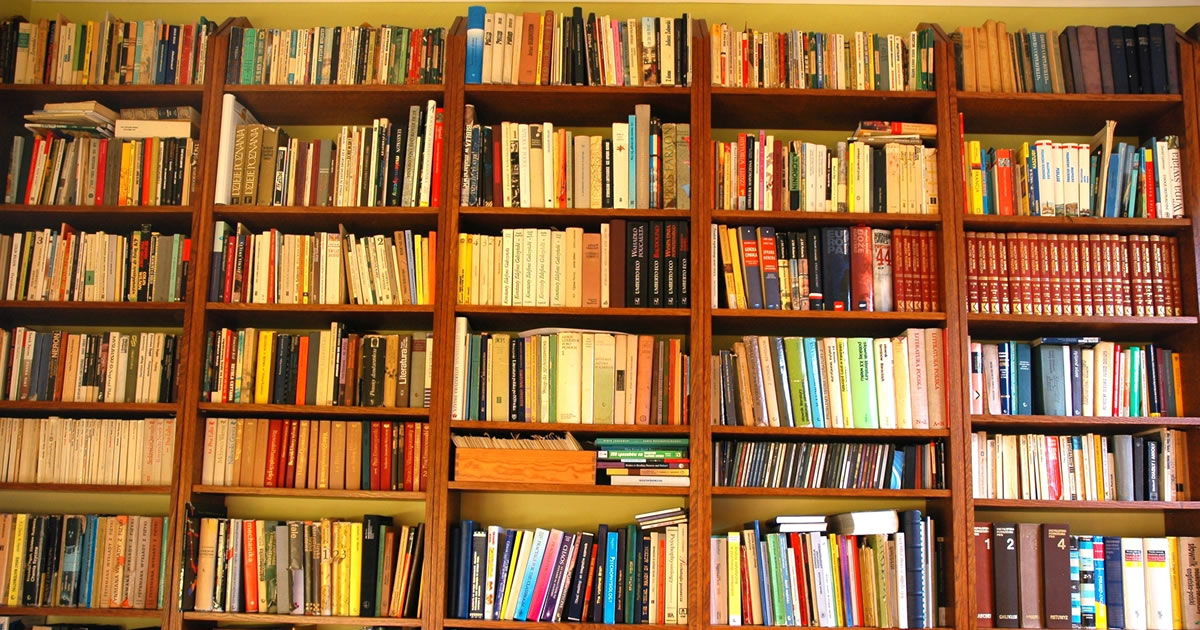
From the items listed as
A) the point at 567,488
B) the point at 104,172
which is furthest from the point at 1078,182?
the point at 104,172

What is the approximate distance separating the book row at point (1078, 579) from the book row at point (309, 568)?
5.19ft

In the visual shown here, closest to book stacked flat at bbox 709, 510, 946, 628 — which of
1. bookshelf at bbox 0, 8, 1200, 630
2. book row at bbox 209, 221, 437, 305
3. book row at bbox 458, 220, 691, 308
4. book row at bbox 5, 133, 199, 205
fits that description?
bookshelf at bbox 0, 8, 1200, 630

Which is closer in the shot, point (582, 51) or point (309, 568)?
point (309, 568)

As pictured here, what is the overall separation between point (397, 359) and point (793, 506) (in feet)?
4.09

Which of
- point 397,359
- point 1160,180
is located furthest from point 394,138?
point 1160,180

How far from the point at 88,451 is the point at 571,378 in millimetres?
1415

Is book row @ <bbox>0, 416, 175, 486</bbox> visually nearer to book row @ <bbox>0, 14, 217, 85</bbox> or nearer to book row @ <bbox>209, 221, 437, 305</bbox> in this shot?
book row @ <bbox>209, 221, 437, 305</bbox>

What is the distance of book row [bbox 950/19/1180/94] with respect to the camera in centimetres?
310

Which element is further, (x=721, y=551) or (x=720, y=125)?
(x=720, y=125)

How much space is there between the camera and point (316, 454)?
3.00 metres

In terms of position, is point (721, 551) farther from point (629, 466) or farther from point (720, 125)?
point (720, 125)

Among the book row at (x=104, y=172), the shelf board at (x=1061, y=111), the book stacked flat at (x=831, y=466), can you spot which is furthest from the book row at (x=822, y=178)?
the book row at (x=104, y=172)

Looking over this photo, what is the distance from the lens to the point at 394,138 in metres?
3.12

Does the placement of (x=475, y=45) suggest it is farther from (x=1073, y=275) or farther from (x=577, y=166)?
(x=1073, y=275)
